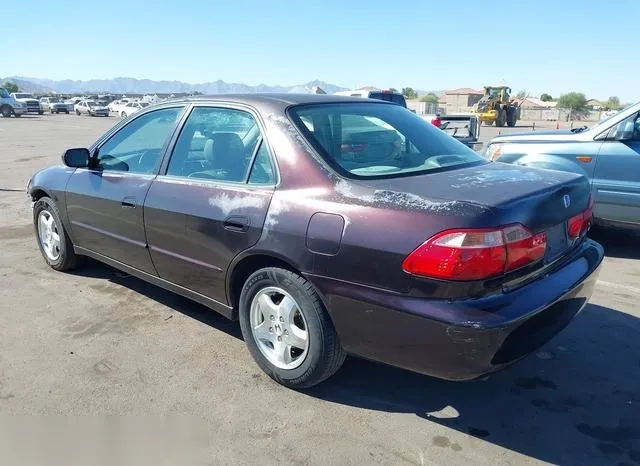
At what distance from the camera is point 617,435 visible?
2.67m

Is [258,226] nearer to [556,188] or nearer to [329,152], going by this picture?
[329,152]

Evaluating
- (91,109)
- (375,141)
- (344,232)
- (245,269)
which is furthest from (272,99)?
(91,109)

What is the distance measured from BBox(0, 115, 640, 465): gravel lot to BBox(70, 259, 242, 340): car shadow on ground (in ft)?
0.07

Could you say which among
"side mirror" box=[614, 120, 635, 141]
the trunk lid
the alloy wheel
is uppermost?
"side mirror" box=[614, 120, 635, 141]

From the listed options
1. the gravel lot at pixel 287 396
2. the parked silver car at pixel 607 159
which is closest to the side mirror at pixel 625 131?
the parked silver car at pixel 607 159

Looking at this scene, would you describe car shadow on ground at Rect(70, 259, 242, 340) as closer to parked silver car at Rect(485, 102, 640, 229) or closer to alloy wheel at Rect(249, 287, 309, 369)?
alloy wheel at Rect(249, 287, 309, 369)

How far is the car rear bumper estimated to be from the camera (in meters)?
2.36

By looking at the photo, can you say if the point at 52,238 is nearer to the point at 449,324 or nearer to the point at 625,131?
the point at 449,324

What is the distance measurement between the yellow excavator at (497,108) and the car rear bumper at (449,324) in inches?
1485

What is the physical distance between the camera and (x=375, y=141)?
3338mm

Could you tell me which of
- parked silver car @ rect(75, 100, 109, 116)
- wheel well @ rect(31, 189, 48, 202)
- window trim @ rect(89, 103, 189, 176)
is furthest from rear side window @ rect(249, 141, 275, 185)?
parked silver car @ rect(75, 100, 109, 116)

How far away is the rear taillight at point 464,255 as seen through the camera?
2.35 m

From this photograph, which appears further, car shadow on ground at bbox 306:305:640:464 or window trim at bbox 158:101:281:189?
window trim at bbox 158:101:281:189

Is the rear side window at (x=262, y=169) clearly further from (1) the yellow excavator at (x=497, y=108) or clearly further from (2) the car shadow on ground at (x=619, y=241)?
(1) the yellow excavator at (x=497, y=108)
